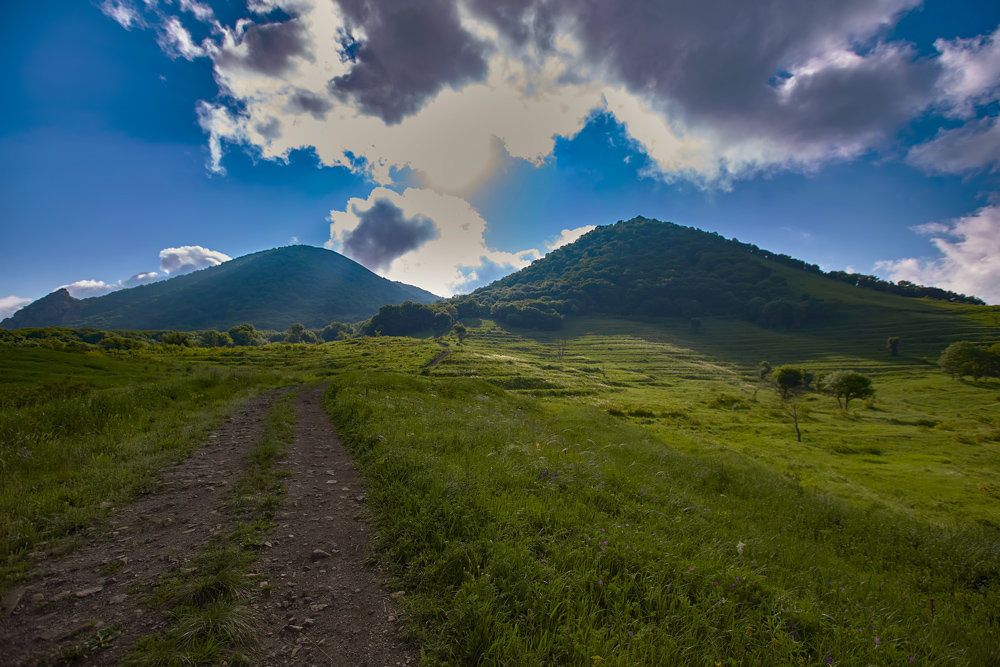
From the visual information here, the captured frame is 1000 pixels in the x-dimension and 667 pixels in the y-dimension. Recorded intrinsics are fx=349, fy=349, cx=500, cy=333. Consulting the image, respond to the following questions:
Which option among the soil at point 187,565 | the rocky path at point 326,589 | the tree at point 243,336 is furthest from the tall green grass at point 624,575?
the tree at point 243,336

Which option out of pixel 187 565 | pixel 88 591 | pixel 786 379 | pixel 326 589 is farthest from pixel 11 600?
pixel 786 379

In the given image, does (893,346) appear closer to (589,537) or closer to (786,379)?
(786,379)

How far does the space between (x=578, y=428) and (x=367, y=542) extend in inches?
701

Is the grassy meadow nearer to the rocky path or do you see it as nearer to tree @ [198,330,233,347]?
the rocky path

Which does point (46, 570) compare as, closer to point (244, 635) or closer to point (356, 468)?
point (244, 635)

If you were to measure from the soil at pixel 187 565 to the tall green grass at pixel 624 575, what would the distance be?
1.86 feet

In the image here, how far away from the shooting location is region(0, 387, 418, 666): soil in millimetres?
3766

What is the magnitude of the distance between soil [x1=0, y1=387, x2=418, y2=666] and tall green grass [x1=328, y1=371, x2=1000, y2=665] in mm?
568

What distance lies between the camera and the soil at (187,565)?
148 inches

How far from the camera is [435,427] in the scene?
12.8 meters

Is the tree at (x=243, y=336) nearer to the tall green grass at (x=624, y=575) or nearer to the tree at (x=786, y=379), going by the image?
the tall green grass at (x=624, y=575)

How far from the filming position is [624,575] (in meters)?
5.22

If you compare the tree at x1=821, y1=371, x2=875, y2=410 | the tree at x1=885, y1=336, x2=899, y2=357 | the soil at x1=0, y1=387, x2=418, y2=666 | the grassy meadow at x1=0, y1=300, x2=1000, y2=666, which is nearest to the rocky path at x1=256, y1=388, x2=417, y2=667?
the soil at x1=0, y1=387, x2=418, y2=666

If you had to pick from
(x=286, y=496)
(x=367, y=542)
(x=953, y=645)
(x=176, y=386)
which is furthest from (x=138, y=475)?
(x=953, y=645)
